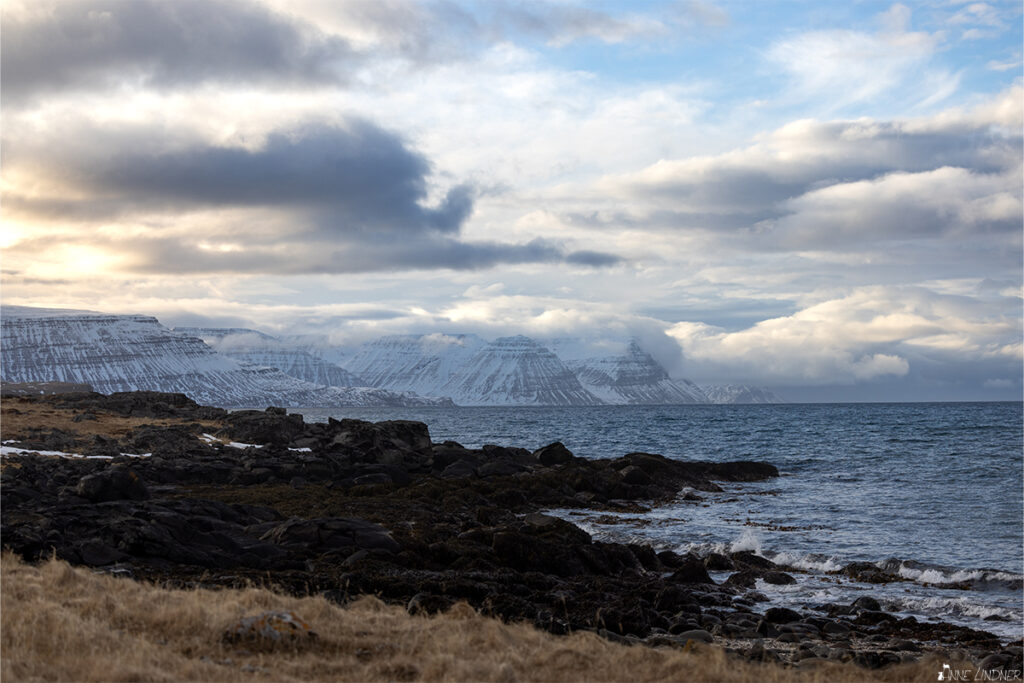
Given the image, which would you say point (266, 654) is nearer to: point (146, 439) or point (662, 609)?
point (662, 609)

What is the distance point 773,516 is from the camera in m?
33.1

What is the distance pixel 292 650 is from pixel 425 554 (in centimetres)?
1004

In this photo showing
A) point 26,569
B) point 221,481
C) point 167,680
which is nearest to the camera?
point 167,680

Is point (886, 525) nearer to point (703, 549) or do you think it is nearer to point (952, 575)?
point (952, 575)

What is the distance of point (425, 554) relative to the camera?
20.2m

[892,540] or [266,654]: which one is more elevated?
[266,654]

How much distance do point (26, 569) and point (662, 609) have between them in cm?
1310

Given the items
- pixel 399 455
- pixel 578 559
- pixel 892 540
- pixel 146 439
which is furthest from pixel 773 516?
pixel 146 439

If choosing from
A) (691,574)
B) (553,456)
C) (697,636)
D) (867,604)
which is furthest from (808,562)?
(553,456)

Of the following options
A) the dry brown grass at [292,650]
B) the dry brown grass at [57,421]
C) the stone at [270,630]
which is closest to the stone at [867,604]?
the dry brown grass at [292,650]

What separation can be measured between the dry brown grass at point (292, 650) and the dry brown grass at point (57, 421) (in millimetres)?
37448

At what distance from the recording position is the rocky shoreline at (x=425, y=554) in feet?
50.9

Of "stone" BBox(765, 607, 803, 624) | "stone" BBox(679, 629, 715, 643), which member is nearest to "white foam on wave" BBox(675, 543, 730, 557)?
"stone" BBox(765, 607, 803, 624)

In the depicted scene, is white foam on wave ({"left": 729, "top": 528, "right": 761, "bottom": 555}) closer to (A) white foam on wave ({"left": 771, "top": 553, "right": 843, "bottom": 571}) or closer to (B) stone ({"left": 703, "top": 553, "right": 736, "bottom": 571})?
(A) white foam on wave ({"left": 771, "top": 553, "right": 843, "bottom": 571})
